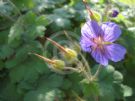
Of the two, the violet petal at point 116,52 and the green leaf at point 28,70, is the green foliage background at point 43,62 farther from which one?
the violet petal at point 116,52

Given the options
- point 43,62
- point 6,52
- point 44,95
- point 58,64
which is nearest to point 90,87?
point 58,64

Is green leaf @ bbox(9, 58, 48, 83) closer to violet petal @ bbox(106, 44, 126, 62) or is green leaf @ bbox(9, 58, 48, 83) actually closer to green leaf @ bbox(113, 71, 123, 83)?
green leaf @ bbox(113, 71, 123, 83)

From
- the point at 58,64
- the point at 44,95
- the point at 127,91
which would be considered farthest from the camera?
the point at 127,91

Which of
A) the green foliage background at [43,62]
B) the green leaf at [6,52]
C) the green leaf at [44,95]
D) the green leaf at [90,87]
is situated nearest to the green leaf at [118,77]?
the green foliage background at [43,62]

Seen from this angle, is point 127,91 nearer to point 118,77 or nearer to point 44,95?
point 118,77

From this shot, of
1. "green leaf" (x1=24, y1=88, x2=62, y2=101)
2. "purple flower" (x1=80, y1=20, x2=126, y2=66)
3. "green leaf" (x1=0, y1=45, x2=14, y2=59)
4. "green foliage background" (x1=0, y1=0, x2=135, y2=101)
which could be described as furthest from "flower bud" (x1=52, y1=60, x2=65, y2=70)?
"green leaf" (x1=0, y1=45, x2=14, y2=59)
